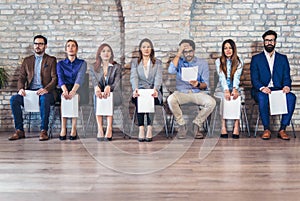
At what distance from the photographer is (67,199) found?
10.2 feet

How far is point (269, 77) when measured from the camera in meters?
5.67

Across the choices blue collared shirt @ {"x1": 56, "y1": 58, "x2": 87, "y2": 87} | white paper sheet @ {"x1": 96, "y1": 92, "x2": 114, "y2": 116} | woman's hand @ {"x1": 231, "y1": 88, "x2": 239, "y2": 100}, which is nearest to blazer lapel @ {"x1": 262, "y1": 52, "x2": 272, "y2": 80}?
woman's hand @ {"x1": 231, "y1": 88, "x2": 239, "y2": 100}

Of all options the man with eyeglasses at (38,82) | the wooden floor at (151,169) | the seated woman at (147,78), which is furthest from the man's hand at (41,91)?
the seated woman at (147,78)

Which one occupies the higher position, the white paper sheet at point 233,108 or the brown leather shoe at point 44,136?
the white paper sheet at point 233,108

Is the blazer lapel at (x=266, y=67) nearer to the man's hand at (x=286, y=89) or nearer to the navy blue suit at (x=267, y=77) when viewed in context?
the navy blue suit at (x=267, y=77)

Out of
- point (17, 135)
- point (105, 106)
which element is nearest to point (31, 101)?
point (17, 135)

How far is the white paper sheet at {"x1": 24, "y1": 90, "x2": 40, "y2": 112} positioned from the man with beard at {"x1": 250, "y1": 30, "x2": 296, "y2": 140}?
9.13ft

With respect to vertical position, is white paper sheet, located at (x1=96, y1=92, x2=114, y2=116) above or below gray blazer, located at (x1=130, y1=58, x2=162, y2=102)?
below

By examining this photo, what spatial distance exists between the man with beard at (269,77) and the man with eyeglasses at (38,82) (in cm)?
259

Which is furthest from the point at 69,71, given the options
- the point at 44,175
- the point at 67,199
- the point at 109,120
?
the point at 67,199

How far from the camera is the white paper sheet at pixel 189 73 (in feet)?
18.4

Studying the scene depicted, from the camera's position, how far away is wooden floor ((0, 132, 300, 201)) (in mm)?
3248

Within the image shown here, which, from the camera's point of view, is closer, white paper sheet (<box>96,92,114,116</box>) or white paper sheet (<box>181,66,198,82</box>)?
white paper sheet (<box>96,92,114,116</box>)

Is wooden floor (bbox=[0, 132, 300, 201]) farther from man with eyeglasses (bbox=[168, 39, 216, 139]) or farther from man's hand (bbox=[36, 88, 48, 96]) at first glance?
man's hand (bbox=[36, 88, 48, 96])
